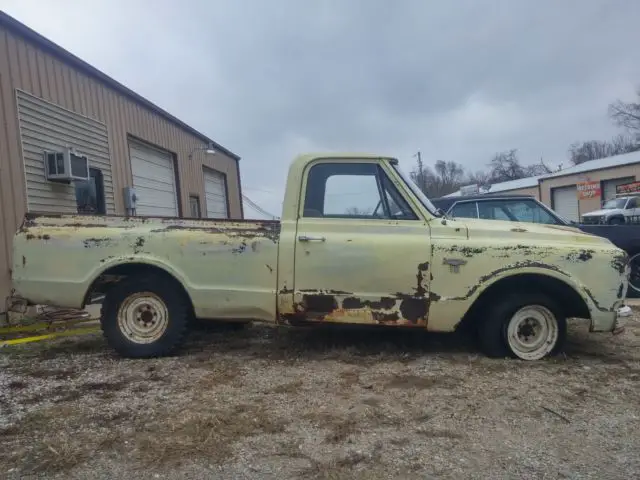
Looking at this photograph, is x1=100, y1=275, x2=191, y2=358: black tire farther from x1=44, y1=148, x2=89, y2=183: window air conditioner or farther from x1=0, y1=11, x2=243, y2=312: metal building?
x1=44, y1=148, x2=89, y2=183: window air conditioner

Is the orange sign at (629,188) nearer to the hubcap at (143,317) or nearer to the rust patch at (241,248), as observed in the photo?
the rust patch at (241,248)

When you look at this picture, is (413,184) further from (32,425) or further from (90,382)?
(32,425)

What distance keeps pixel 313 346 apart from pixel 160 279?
169 centimetres

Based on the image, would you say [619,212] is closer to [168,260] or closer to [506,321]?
[506,321]

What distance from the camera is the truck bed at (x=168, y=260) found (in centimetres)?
Result: 461

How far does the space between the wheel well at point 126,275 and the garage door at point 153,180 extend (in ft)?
22.1

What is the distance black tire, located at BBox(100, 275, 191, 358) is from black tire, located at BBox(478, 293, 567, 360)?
9.36 feet

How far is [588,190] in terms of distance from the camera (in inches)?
1302

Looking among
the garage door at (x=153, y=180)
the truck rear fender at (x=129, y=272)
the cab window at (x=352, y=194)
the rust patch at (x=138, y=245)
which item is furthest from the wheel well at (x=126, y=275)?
the garage door at (x=153, y=180)

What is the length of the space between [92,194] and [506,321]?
26.2 ft

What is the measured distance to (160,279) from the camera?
4.72 m

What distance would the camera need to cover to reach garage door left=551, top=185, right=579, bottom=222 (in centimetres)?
3473

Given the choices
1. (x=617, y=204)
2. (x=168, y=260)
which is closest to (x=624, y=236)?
(x=168, y=260)

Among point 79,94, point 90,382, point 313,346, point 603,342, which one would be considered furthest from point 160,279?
point 79,94
